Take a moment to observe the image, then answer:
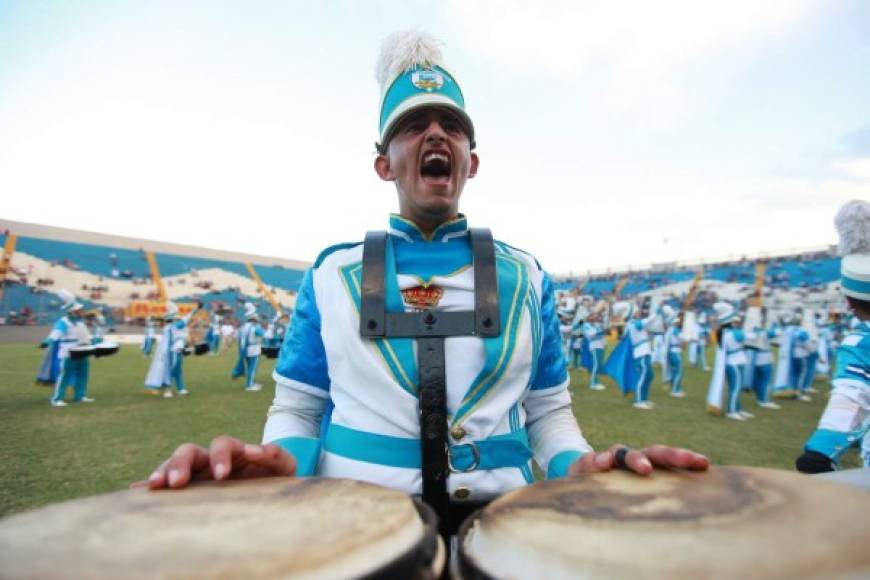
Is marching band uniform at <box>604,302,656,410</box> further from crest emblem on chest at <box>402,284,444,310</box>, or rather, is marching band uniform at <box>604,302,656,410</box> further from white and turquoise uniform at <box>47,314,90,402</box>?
white and turquoise uniform at <box>47,314,90,402</box>

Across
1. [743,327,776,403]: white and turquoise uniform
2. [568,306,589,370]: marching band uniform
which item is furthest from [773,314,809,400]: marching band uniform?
[568,306,589,370]: marching band uniform

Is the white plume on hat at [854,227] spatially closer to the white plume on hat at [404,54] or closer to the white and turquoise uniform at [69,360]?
the white plume on hat at [404,54]

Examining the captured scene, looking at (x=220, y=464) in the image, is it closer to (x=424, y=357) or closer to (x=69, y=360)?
(x=424, y=357)

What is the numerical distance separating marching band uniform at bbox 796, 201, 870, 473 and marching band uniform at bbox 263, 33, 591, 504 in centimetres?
146

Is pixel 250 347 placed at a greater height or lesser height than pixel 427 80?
lesser

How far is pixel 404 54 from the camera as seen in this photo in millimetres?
1408

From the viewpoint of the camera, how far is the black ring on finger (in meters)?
0.89

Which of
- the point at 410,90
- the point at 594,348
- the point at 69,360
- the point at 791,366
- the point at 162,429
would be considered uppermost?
the point at 410,90

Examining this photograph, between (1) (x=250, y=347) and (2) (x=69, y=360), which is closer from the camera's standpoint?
(2) (x=69, y=360)

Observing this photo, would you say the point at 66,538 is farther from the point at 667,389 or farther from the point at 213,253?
the point at 213,253

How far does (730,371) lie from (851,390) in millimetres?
6720

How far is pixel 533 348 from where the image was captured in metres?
1.24

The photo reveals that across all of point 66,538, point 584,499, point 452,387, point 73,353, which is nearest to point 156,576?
point 66,538

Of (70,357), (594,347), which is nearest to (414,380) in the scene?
(70,357)
